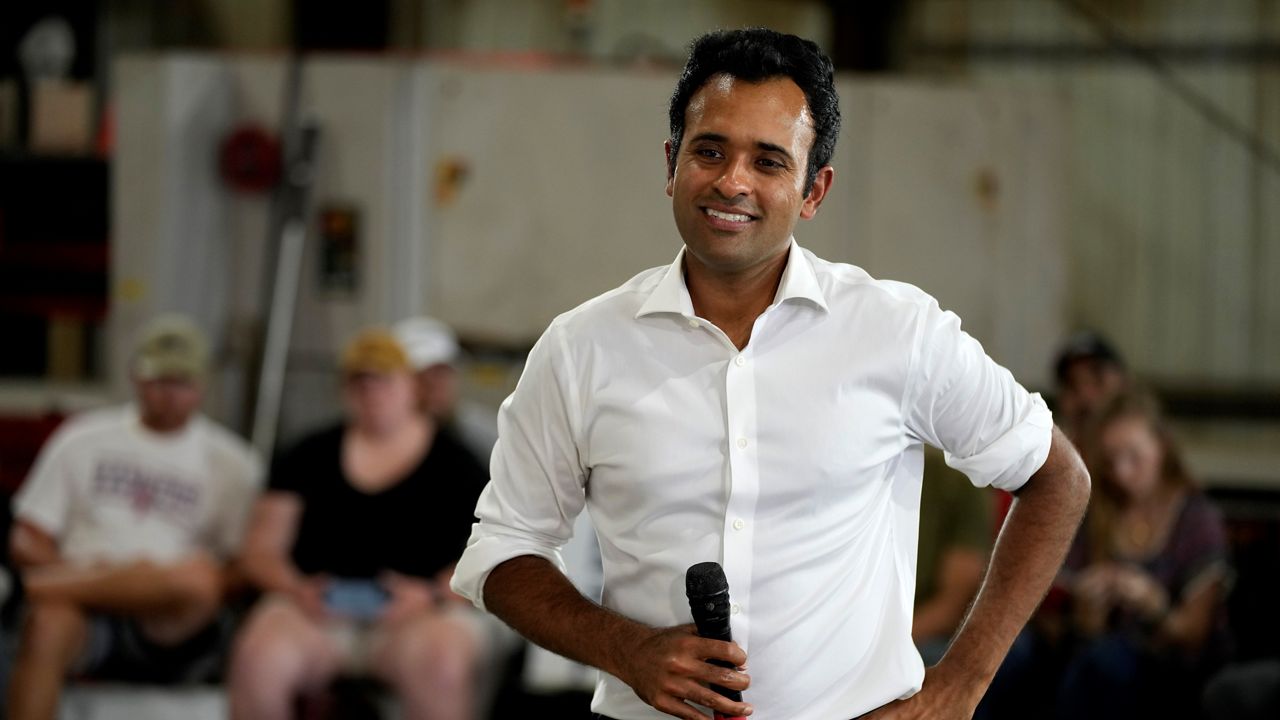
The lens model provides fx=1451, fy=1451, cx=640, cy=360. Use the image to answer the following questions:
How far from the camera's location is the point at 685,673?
1156 mm

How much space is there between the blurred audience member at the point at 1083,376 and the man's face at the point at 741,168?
8.40 ft

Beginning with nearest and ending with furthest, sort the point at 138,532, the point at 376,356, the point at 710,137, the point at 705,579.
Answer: the point at 705,579, the point at 710,137, the point at 376,356, the point at 138,532

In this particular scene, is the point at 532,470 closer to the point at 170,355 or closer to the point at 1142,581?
the point at 1142,581

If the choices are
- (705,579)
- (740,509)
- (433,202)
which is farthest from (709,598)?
(433,202)

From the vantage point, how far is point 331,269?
445 centimetres

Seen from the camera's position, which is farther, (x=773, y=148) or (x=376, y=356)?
(x=376, y=356)

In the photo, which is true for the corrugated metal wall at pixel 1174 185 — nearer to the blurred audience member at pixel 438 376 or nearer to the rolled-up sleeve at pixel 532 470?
the blurred audience member at pixel 438 376

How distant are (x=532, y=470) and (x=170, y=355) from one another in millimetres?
2558

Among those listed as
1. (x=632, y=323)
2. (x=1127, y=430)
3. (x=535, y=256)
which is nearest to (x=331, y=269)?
(x=535, y=256)

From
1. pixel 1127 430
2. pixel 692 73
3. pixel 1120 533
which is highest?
pixel 692 73

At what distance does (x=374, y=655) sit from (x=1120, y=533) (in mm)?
1645

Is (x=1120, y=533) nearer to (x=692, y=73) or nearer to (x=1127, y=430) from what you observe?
(x=1127, y=430)

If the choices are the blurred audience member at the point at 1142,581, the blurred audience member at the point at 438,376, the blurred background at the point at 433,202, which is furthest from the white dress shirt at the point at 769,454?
the blurred background at the point at 433,202

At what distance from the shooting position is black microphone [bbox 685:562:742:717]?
1117 mm
